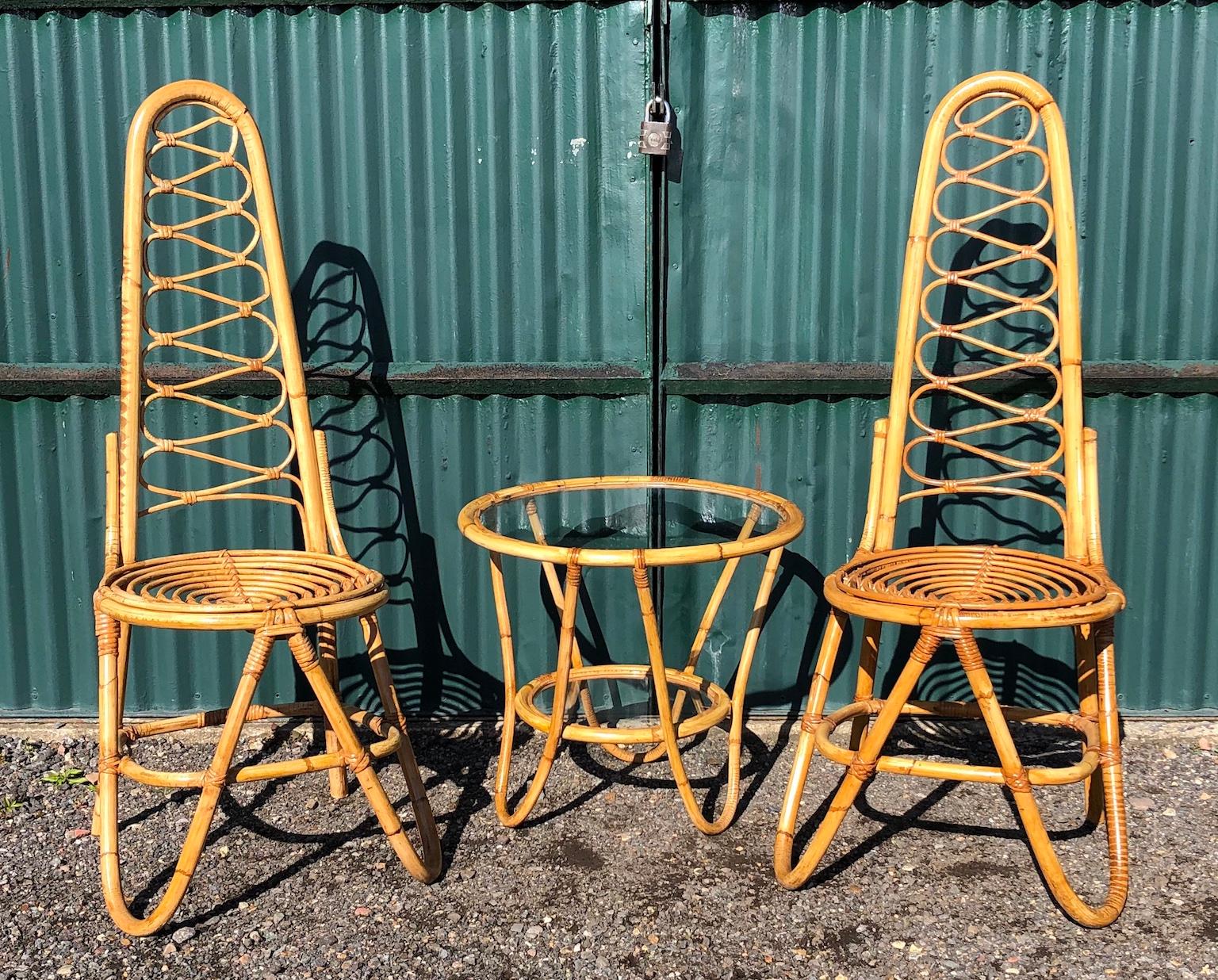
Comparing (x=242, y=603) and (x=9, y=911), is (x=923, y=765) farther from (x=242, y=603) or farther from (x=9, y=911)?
(x=9, y=911)

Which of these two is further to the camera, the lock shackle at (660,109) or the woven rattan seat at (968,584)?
the lock shackle at (660,109)

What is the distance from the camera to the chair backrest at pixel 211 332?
2906 millimetres

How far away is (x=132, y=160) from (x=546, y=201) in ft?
3.38

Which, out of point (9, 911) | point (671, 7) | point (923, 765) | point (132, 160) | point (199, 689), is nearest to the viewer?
point (923, 765)

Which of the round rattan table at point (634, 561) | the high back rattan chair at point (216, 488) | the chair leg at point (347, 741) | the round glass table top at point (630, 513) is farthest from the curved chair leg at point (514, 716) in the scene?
the chair leg at point (347, 741)

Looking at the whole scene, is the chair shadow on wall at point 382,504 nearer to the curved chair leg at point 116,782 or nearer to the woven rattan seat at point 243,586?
the woven rattan seat at point 243,586

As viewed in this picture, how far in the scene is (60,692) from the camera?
3.54 metres

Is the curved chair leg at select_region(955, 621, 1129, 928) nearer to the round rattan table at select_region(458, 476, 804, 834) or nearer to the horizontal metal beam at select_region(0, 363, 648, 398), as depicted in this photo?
the round rattan table at select_region(458, 476, 804, 834)

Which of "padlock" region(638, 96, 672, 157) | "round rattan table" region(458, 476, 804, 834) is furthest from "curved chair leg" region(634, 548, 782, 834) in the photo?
"padlock" region(638, 96, 672, 157)

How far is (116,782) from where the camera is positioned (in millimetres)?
2607

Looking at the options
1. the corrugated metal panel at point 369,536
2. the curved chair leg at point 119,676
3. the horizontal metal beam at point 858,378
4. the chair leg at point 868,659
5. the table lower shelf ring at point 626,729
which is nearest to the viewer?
the curved chair leg at point 119,676

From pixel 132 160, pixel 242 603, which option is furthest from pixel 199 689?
pixel 132 160

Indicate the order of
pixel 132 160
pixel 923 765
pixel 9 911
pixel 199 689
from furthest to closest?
pixel 199 689
pixel 132 160
pixel 9 911
pixel 923 765

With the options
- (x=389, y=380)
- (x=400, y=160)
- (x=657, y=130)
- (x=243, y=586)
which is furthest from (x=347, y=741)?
(x=657, y=130)
